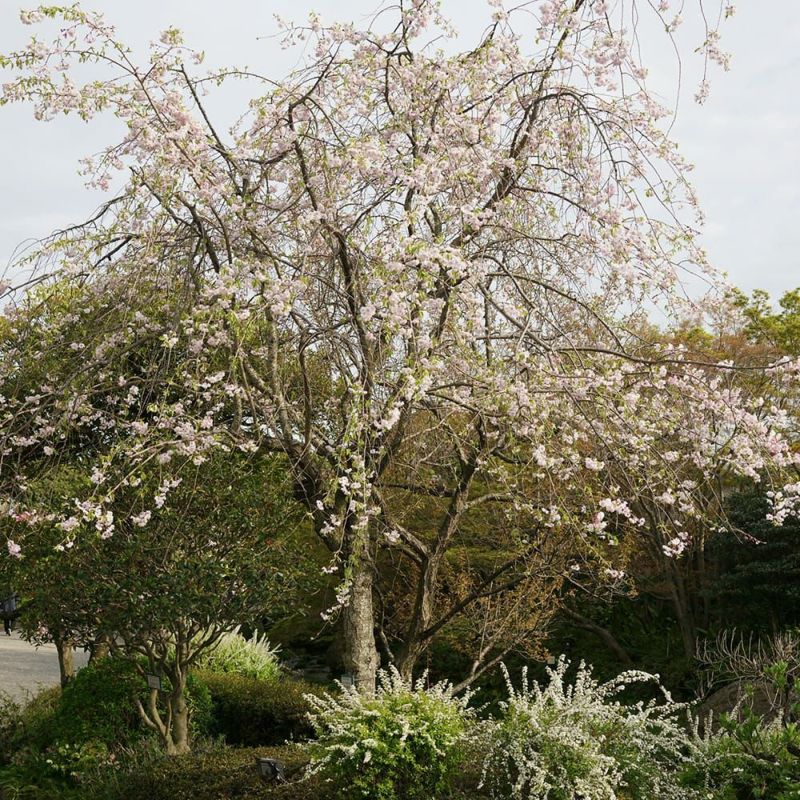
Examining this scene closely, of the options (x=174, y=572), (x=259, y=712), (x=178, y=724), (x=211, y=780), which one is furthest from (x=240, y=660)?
(x=211, y=780)

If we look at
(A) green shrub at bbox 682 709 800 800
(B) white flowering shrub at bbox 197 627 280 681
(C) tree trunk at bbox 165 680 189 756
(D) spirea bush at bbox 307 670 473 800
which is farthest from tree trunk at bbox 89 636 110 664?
(A) green shrub at bbox 682 709 800 800

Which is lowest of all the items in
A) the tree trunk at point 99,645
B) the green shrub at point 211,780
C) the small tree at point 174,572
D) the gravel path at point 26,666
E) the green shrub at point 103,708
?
the gravel path at point 26,666

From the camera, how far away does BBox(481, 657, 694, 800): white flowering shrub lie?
4492 millimetres

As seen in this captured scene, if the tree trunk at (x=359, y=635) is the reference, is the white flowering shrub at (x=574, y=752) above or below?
below

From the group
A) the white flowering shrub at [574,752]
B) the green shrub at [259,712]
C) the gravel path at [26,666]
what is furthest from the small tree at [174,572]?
the gravel path at [26,666]

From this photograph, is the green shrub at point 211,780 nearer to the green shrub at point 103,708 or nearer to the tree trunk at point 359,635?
the tree trunk at point 359,635

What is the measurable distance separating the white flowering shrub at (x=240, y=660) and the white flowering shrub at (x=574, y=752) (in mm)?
4540

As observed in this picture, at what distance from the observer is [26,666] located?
13.8 metres

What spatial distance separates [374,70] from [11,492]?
145 inches

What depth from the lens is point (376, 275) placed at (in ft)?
15.3

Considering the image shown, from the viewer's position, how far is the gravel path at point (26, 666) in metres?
12.0

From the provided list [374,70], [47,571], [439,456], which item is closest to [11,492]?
[47,571]

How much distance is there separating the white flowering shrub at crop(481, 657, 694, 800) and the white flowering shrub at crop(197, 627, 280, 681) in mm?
4540

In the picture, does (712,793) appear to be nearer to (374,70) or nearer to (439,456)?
(439,456)
